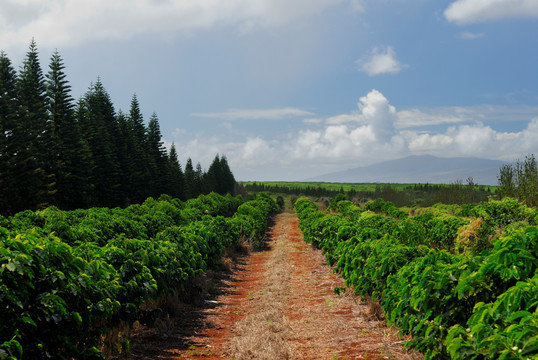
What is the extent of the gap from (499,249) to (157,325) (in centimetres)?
618

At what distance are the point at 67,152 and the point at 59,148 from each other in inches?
41.3

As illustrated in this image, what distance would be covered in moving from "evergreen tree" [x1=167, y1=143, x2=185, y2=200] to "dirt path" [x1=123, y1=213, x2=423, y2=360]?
56.5 metres

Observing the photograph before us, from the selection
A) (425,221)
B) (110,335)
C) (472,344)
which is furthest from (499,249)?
(425,221)

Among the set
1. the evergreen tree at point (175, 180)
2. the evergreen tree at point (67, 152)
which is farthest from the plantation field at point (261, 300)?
the evergreen tree at point (175, 180)

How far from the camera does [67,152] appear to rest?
4078 cm

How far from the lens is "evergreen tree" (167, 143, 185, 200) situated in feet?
221

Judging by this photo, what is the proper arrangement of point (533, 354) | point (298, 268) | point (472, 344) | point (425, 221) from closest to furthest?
point (533, 354) < point (472, 344) < point (298, 268) < point (425, 221)

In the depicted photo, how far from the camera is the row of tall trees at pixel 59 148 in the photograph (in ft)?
113

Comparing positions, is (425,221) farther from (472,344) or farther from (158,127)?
(158,127)

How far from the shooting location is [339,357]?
6.21 m

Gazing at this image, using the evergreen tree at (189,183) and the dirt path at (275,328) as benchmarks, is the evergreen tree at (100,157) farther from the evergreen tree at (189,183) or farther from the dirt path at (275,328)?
the dirt path at (275,328)

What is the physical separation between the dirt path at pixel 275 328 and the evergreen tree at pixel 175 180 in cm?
5646

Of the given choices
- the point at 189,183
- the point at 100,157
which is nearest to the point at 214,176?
the point at 189,183

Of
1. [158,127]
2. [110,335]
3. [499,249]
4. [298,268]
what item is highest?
[158,127]
